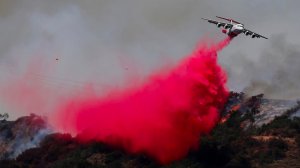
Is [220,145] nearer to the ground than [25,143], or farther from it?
nearer to the ground

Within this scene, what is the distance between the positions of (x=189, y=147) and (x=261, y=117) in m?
31.5

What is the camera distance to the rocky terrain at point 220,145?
104 metres

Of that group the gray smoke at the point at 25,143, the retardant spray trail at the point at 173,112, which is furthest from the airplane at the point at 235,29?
the gray smoke at the point at 25,143

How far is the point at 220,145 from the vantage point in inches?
4365

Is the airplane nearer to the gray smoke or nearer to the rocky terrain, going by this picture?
the rocky terrain

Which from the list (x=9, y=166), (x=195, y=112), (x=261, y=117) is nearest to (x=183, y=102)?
(x=195, y=112)

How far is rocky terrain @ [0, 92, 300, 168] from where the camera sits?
104 metres

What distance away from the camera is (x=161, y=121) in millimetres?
109812

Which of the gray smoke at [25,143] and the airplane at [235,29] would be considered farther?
the gray smoke at [25,143]

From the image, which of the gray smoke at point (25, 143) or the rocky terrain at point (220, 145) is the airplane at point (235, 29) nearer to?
the rocky terrain at point (220, 145)

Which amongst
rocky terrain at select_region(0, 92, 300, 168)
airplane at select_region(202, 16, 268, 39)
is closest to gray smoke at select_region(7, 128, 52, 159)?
rocky terrain at select_region(0, 92, 300, 168)

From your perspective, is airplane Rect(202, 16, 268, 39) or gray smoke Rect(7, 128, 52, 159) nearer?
airplane Rect(202, 16, 268, 39)

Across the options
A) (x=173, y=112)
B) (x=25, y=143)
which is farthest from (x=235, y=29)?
(x=25, y=143)

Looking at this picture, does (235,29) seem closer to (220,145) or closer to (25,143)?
(220,145)
